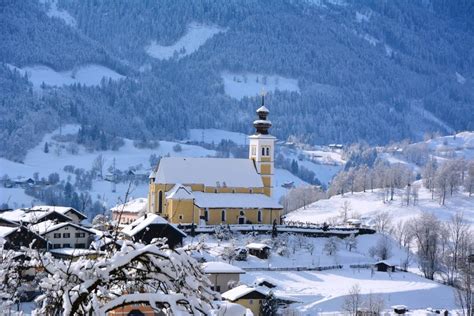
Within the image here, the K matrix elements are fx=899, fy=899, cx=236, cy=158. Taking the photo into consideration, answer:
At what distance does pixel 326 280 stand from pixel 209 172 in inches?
718

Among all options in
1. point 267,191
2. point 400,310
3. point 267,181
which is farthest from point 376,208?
point 400,310

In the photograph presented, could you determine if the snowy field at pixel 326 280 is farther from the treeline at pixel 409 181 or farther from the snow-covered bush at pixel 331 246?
the treeline at pixel 409 181

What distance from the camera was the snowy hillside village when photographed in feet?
22.5

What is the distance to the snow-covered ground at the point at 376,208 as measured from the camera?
3981 inches

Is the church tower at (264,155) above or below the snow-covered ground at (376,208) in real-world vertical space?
above

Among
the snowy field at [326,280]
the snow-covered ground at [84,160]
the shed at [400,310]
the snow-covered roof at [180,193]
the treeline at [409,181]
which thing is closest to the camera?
the shed at [400,310]

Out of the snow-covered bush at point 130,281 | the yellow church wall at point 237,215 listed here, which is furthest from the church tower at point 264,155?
the snow-covered bush at point 130,281

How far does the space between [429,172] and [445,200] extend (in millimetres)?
19816

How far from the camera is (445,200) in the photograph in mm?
112438

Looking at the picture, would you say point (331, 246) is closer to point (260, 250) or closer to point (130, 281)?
point (260, 250)

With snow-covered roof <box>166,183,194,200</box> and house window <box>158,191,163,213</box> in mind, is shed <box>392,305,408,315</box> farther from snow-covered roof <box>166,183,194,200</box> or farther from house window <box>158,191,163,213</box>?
house window <box>158,191,163,213</box>

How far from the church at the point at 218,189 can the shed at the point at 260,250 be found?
6.93 m

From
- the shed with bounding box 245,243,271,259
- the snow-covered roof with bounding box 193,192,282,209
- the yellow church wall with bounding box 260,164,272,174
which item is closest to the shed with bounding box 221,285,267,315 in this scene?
the shed with bounding box 245,243,271,259

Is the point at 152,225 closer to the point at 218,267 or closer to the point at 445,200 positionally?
the point at 218,267
